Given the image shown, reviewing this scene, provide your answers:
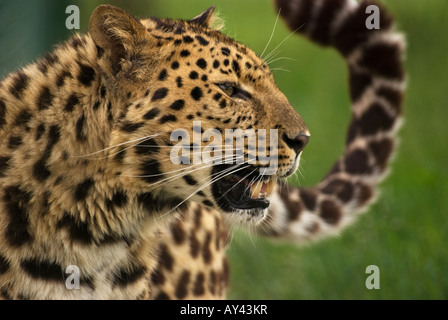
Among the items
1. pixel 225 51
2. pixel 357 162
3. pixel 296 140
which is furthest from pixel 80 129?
pixel 357 162

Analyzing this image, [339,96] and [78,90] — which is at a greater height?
[339,96]

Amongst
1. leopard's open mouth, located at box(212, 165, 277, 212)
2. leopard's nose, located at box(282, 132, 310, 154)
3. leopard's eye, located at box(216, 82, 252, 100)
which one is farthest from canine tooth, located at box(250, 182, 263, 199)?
leopard's eye, located at box(216, 82, 252, 100)

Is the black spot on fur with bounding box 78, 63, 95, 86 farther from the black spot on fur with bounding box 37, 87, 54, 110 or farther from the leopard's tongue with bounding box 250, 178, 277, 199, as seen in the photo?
the leopard's tongue with bounding box 250, 178, 277, 199

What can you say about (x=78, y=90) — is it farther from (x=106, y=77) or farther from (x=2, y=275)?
(x=2, y=275)

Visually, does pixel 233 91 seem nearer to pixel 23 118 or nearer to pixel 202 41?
pixel 202 41

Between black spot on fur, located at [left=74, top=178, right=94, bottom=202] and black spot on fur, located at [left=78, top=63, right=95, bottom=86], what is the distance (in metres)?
0.47

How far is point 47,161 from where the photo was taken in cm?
390

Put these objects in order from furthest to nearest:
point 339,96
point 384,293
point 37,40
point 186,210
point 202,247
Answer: point 339,96 → point 384,293 → point 37,40 → point 202,247 → point 186,210

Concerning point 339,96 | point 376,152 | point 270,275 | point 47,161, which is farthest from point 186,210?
point 339,96

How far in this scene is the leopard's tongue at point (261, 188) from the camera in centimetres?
412

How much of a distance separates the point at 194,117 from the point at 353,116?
6.74 feet

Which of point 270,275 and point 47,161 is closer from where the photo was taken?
point 47,161

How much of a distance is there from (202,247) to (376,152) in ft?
4.82

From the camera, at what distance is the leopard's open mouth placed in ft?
13.3
